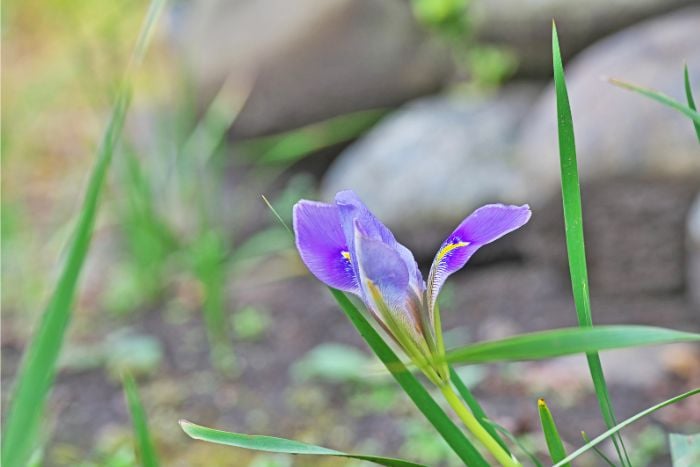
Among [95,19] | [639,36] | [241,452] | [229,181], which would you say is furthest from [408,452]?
[95,19]

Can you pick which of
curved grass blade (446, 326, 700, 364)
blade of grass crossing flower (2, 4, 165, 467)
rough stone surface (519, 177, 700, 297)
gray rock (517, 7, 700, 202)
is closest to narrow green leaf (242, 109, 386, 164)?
gray rock (517, 7, 700, 202)

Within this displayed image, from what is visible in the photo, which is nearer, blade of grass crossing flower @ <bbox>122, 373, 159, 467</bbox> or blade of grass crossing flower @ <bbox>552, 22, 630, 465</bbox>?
blade of grass crossing flower @ <bbox>552, 22, 630, 465</bbox>

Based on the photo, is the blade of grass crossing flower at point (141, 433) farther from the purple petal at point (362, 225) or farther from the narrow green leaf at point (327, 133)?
the narrow green leaf at point (327, 133)

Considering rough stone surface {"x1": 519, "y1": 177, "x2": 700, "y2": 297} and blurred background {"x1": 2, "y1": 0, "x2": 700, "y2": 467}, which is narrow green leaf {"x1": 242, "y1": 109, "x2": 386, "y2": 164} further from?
rough stone surface {"x1": 519, "y1": 177, "x2": 700, "y2": 297}

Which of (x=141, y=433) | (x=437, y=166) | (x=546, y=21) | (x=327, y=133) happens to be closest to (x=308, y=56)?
(x=327, y=133)

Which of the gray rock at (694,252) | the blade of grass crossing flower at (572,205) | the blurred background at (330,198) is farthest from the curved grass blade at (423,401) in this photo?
the gray rock at (694,252)
